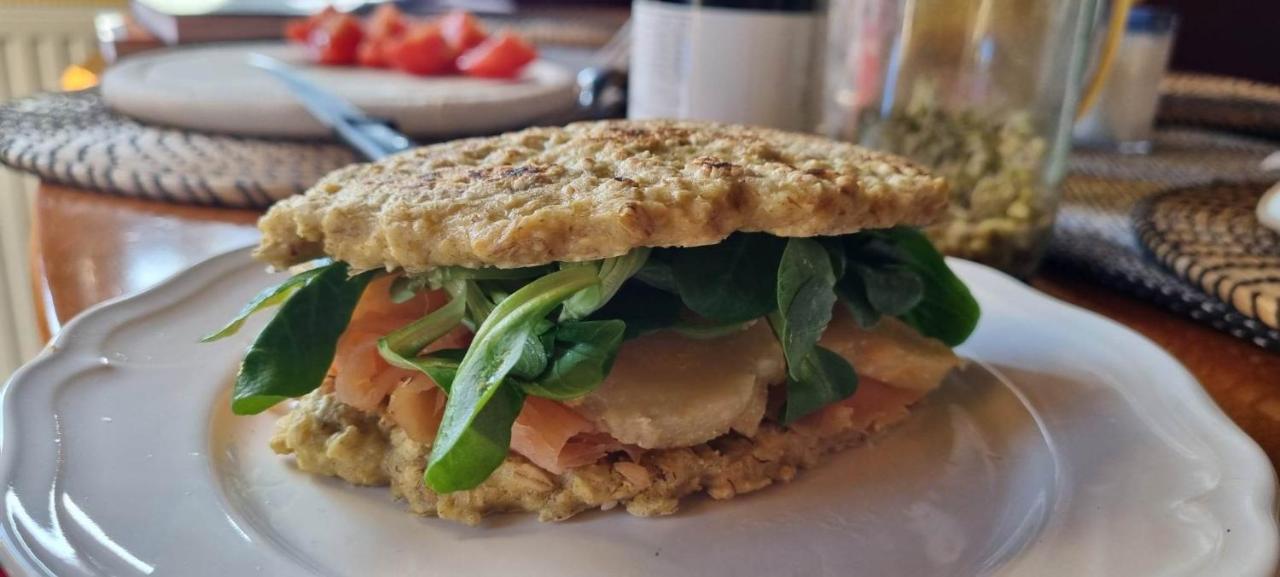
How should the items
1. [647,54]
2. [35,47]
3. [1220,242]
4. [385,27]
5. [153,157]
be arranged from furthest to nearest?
[35,47] < [385,27] < [647,54] < [153,157] < [1220,242]

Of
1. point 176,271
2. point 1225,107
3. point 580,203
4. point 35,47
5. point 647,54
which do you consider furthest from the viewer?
point 35,47

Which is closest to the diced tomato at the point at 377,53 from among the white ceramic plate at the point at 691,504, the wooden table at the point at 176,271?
the wooden table at the point at 176,271

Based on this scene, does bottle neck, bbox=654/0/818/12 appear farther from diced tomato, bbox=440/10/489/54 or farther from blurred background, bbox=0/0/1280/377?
diced tomato, bbox=440/10/489/54

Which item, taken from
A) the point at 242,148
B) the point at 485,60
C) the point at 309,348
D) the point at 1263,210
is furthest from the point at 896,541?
the point at 485,60

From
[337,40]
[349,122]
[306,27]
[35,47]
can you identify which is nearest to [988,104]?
[349,122]

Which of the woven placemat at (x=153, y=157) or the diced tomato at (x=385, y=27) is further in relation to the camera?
the diced tomato at (x=385, y=27)

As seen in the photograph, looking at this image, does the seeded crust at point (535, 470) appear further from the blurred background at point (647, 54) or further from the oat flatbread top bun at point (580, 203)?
the blurred background at point (647, 54)

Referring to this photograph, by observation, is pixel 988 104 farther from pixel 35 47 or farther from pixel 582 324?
pixel 35 47
